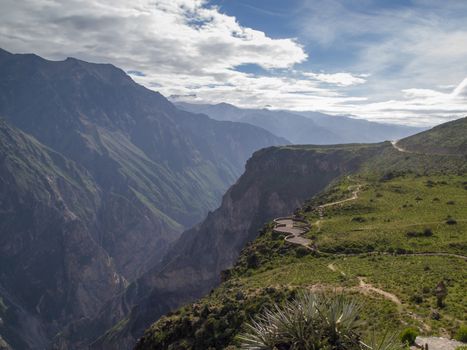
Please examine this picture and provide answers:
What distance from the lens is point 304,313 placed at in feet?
65.0

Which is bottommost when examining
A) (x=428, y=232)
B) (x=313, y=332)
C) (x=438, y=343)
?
(x=438, y=343)

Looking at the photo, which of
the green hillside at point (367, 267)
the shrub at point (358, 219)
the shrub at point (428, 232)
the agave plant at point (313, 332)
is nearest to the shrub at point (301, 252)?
the green hillside at point (367, 267)

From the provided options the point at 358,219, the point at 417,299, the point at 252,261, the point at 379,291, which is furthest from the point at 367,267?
the point at 358,219

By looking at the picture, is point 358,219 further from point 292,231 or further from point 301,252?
point 301,252

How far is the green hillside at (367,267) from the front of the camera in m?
35.0

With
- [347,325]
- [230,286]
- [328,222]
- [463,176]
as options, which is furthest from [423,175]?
[347,325]

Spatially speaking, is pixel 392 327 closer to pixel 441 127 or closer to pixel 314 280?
pixel 314 280

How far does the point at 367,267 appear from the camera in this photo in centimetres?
4859

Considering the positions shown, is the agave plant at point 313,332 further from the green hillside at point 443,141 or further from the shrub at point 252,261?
the green hillside at point 443,141

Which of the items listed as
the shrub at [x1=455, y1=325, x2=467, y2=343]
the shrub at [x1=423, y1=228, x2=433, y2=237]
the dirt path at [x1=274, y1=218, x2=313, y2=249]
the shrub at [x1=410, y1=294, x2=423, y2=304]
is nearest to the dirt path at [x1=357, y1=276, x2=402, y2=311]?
the shrub at [x1=410, y1=294, x2=423, y2=304]

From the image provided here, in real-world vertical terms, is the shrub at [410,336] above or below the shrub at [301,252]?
above

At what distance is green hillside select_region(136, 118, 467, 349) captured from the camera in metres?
35.0

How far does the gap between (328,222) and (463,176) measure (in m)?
39.7

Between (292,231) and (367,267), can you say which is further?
(292,231)
